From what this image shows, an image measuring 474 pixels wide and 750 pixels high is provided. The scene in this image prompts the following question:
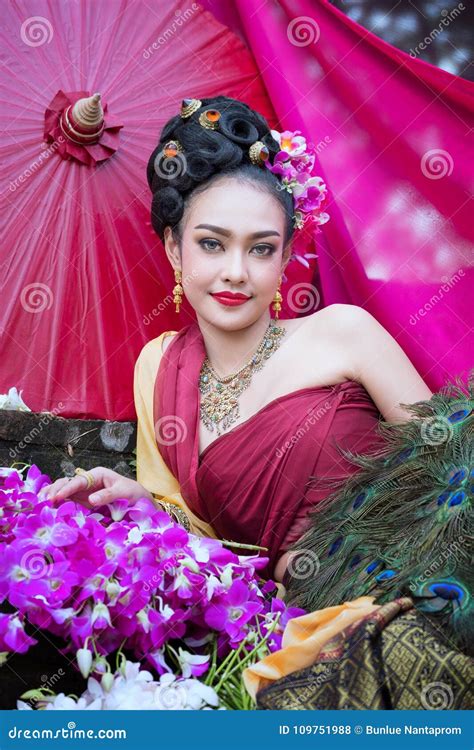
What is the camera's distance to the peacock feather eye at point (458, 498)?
1799mm

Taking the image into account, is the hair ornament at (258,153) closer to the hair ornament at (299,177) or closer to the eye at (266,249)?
the hair ornament at (299,177)

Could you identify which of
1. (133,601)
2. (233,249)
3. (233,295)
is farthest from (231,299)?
(133,601)

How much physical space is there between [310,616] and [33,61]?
6.23 ft

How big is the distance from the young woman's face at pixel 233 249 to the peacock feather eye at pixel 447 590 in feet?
3.34

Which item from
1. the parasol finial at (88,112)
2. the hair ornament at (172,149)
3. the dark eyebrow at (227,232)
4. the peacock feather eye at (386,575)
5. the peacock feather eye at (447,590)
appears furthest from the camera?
the parasol finial at (88,112)

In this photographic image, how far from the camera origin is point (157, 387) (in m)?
2.62

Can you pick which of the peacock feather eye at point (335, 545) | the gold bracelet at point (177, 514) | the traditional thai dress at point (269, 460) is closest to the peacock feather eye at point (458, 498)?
the peacock feather eye at point (335, 545)

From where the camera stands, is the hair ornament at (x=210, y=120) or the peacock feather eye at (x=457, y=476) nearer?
the peacock feather eye at (x=457, y=476)

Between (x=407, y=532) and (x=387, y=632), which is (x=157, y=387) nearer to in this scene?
(x=407, y=532)

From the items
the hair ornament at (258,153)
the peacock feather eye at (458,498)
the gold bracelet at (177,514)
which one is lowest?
the gold bracelet at (177,514)

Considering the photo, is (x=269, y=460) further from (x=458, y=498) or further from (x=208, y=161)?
(x=208, y=161)

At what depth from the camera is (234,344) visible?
2.50 metres

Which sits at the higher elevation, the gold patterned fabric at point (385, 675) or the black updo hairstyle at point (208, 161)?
the black updo hairstyle at point (208, 161)

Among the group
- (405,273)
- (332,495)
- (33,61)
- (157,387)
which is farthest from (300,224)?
(33,61)
